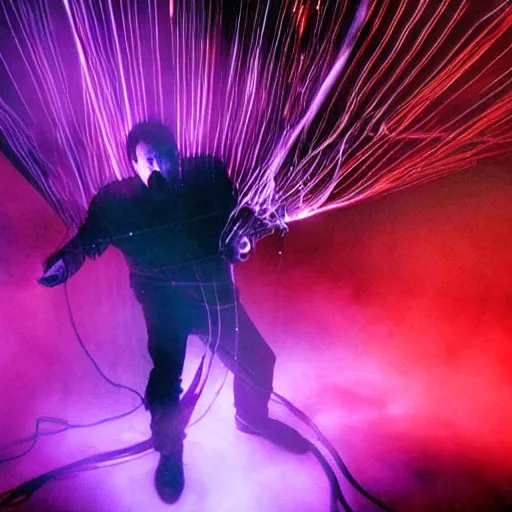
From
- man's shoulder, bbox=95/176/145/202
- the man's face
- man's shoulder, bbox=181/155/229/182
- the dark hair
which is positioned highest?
the dark hair

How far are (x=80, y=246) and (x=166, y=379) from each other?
940 mm

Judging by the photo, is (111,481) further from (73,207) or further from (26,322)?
(73,207)

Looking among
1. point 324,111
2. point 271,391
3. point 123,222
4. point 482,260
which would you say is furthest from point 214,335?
point 482,260

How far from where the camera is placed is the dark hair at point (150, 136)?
8.34ft

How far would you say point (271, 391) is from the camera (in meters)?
3.03

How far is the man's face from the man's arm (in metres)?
0.32

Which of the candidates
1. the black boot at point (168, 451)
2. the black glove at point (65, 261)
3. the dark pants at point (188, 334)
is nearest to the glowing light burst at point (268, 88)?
the black glove at point (65, 261)

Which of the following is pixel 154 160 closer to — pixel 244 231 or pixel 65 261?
pixel 244 231

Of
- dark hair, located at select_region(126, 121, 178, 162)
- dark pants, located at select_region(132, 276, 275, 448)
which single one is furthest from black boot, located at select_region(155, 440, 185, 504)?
dark hair, located at select_region(126, 121, 178, 162)

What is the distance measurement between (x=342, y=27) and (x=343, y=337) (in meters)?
1.89

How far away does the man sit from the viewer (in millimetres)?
2607

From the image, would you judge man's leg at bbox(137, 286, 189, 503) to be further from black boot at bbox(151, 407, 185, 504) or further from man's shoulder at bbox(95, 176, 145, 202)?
man's shoulder at bbox(95, 176, 145, 202)

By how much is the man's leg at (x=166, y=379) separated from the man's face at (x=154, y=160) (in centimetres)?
68

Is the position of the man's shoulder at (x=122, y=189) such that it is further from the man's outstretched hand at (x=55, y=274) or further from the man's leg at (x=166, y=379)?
the man's leg at (x=166, y=379)
